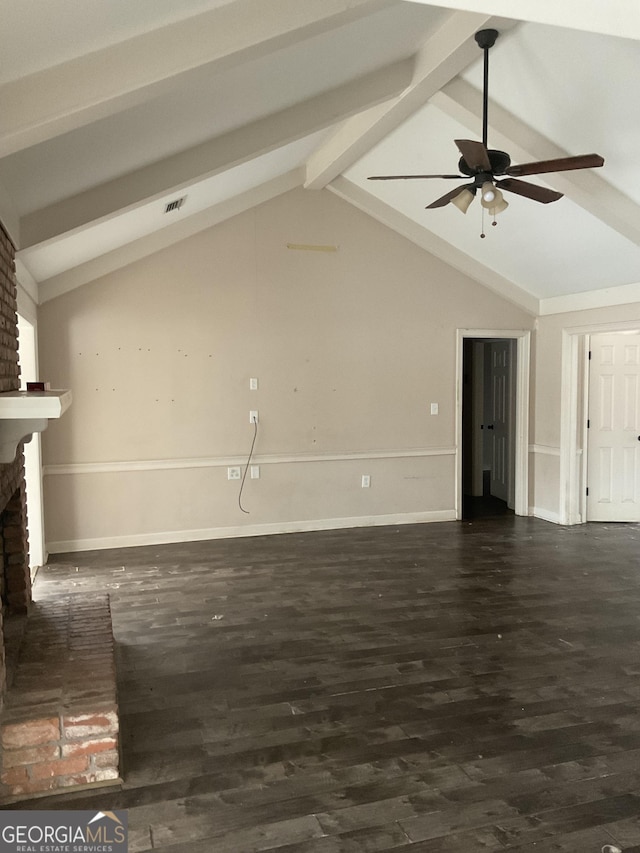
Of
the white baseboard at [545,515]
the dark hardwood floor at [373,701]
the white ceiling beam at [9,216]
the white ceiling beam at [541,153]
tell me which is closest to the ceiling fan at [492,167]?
the white ceiling beam at [541,153]

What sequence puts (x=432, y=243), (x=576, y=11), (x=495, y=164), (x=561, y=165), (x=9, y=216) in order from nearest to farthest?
(x=576, y=11), (x=9, y=216), (x=561, y=165), (x=495, y=164), (x=432, y=243)

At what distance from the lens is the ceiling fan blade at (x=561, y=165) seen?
3.33 meters

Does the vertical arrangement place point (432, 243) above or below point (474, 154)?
above

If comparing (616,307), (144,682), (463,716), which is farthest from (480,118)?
(144,682)

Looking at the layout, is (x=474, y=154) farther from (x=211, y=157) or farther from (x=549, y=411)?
(x=549, y=411)

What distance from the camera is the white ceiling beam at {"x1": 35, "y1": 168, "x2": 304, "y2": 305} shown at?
531cm

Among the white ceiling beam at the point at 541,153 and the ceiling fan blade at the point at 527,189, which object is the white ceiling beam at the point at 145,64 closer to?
the ceiling fan blade at the point at 527,189

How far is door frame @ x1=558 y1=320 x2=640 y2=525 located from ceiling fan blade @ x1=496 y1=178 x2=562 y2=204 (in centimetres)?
292

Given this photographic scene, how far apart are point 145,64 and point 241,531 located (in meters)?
4.39

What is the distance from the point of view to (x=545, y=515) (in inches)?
271

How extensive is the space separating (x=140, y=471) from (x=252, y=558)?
134 cm

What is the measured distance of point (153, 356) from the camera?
570 centimetres

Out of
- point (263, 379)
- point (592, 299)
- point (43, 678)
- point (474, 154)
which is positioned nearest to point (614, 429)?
point (592, 299)

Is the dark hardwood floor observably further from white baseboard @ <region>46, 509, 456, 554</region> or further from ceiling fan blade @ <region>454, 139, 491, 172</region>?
ceiling fan blade @ <region>454, 139, 491, 172</region>
